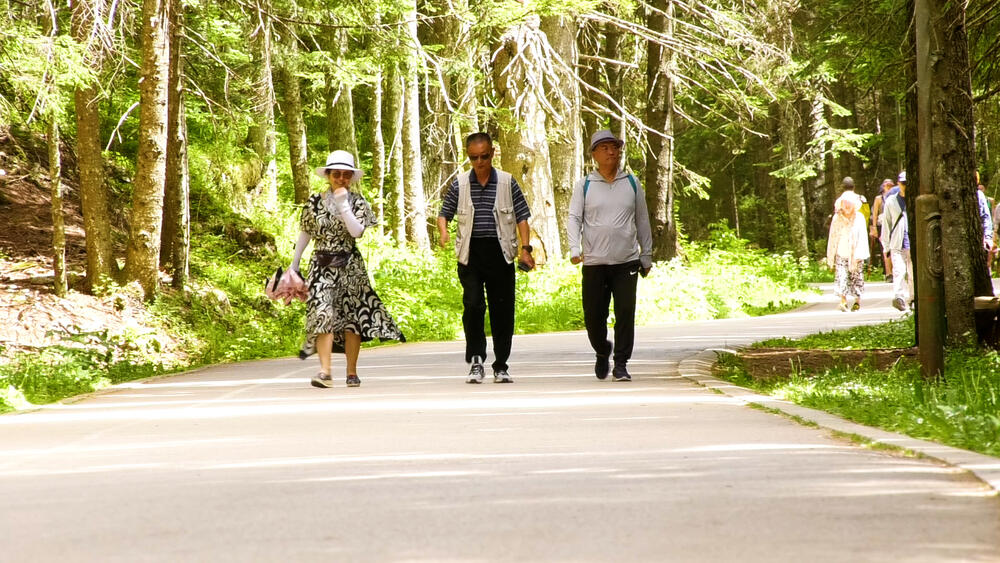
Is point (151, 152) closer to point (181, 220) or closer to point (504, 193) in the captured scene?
point (181, 220)

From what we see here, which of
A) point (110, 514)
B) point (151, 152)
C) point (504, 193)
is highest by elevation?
point (151, 152)

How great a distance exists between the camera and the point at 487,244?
1216 centimetres

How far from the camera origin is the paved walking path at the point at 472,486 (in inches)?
186

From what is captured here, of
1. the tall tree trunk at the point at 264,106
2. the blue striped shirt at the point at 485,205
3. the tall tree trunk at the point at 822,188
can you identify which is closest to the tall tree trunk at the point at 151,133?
the tall tree trunk at the point at 264,106

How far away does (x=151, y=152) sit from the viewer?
18.3m

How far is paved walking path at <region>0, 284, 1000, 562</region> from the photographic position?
4.73 m

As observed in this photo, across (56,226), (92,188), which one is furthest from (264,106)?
(56,226)

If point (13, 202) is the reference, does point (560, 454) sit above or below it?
below

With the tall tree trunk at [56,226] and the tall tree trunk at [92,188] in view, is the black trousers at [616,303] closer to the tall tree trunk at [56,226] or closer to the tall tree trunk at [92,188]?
the tall tree trunk at [56,226]

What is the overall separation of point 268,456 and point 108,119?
22934mm

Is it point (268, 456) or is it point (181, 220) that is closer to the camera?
point (268, 456)

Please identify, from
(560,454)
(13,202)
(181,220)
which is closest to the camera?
(560,454)

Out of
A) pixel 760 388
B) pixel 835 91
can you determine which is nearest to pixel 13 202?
pixel 760 388

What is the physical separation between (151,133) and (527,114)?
7.46m
